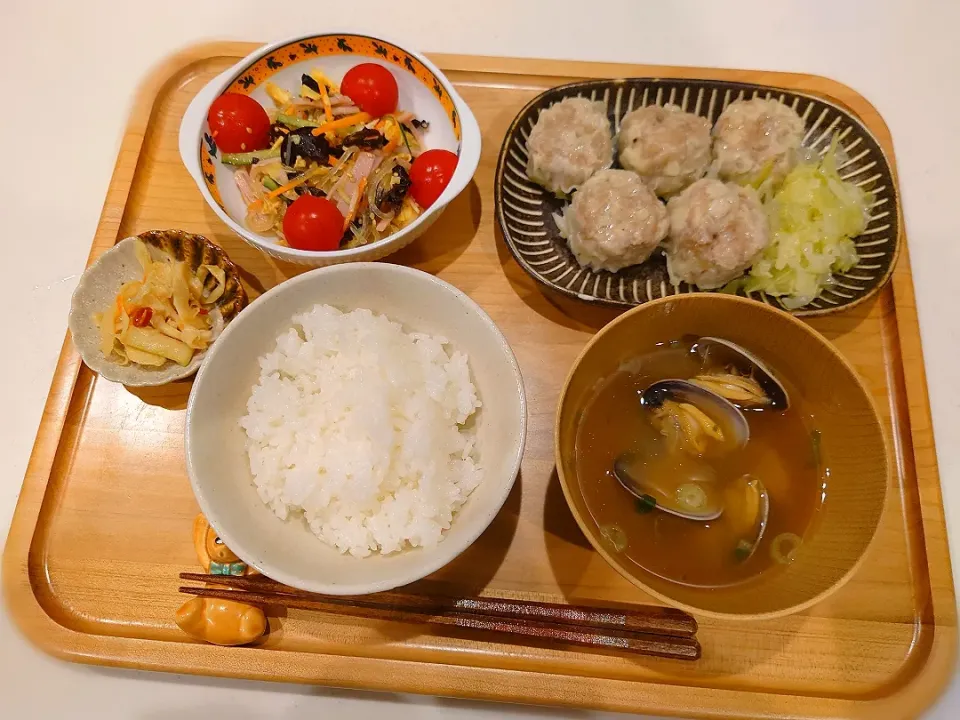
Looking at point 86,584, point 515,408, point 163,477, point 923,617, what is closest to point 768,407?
point 515,408

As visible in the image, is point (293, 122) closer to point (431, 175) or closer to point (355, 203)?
point (355, 203)

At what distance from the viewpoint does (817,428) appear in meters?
1.76

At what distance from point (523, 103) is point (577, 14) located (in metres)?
0.78

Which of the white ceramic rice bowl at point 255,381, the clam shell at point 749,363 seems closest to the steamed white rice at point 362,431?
the white ceramic rice bowl at point 255,381

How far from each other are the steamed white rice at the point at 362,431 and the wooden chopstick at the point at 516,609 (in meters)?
0.24

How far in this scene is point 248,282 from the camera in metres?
2.35

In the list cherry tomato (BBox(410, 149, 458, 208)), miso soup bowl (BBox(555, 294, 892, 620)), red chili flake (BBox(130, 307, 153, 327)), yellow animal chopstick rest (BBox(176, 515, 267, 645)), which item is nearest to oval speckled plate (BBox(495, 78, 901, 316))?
cherry tomato (BBox(410, 149, 458, 208))

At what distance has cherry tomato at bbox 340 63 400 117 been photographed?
93.3 inches

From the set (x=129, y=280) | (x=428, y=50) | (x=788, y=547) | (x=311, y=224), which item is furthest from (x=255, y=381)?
(x=428, y=50)

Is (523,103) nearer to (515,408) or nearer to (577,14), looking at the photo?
(577,14)

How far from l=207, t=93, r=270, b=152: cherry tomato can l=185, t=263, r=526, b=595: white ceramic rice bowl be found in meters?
0.83

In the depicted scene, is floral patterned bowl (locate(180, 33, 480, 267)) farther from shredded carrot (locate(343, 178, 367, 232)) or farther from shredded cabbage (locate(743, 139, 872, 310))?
shredded cabbage (locate(743, 139, 872, 310))

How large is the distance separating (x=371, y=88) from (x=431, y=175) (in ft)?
1.51

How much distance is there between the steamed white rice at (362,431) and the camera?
5.83ft
